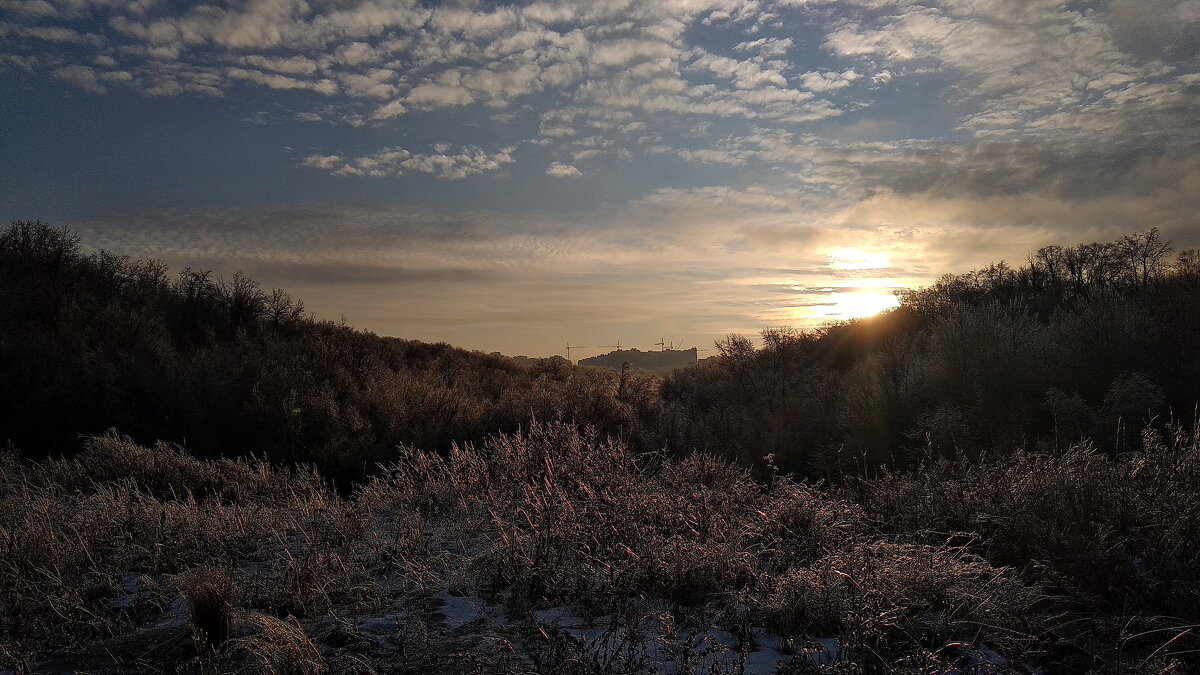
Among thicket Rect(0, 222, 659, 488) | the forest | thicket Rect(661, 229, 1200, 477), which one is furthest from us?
thicket Rect(0, 222, 659, 488)

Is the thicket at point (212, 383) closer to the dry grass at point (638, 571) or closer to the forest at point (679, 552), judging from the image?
the forest at point (679, 552)

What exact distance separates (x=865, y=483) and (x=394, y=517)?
4979 millimetres

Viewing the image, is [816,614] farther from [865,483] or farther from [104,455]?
[104,455]

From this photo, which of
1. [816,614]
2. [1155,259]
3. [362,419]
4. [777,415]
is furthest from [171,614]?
[1155,259]

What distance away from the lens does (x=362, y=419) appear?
648 inches

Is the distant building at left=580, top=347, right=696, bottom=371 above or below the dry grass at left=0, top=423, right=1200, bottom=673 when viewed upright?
above

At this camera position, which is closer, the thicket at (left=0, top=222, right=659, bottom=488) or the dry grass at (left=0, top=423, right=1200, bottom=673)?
the dry grass at (left=0, top=423, right=1200, bottom=673)

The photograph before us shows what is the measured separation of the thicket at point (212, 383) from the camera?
15414 mm

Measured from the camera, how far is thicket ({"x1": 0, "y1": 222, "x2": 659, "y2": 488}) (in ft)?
50.6

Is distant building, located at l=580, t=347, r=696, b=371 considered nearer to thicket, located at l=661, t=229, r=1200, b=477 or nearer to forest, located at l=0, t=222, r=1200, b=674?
thicket, located at l=661, t=229, r=1200, b=477

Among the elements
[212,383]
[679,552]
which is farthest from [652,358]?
[679,552]

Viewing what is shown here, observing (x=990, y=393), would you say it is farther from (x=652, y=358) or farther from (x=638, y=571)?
(x=652, y=358)

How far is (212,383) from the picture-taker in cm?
1722

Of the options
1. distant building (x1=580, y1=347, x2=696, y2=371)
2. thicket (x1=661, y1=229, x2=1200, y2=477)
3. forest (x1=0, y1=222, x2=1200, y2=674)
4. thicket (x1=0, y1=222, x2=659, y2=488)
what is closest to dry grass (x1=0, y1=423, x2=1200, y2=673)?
forest (x1=0, y1=222, x2=1200, y2=674)
